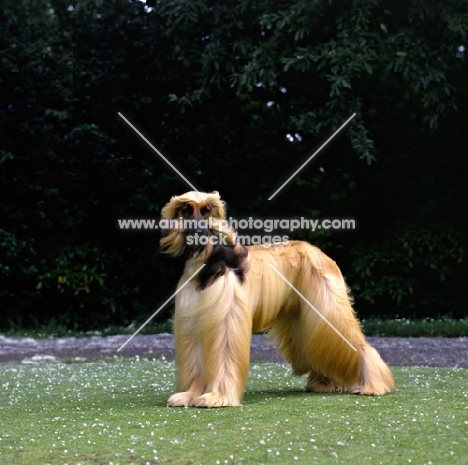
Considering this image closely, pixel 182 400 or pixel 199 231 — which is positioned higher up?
pixel 199 231

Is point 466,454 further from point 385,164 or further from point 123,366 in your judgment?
point 385,164

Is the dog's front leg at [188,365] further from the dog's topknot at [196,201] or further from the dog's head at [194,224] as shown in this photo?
the dog's topknot at [196,201]

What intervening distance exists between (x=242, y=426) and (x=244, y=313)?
1.01 m

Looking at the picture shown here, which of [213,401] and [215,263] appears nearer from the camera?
[213,401]

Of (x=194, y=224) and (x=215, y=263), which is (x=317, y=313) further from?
(x=194, y=224)

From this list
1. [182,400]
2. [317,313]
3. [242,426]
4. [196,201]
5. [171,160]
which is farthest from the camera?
[171,160]

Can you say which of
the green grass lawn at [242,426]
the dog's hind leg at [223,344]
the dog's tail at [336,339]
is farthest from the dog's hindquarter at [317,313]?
the dog's hind leg at [223,344]

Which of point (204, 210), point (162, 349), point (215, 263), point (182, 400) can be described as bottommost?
point (162, 349)

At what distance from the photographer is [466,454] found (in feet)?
15.8

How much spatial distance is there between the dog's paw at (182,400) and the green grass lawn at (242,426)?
113mm

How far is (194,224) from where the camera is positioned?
243 inches

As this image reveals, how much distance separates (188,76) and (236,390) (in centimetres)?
Answer: 793

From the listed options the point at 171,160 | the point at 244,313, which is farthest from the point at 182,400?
the point at 171,160

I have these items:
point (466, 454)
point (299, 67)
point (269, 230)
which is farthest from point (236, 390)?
point (269, 230)
